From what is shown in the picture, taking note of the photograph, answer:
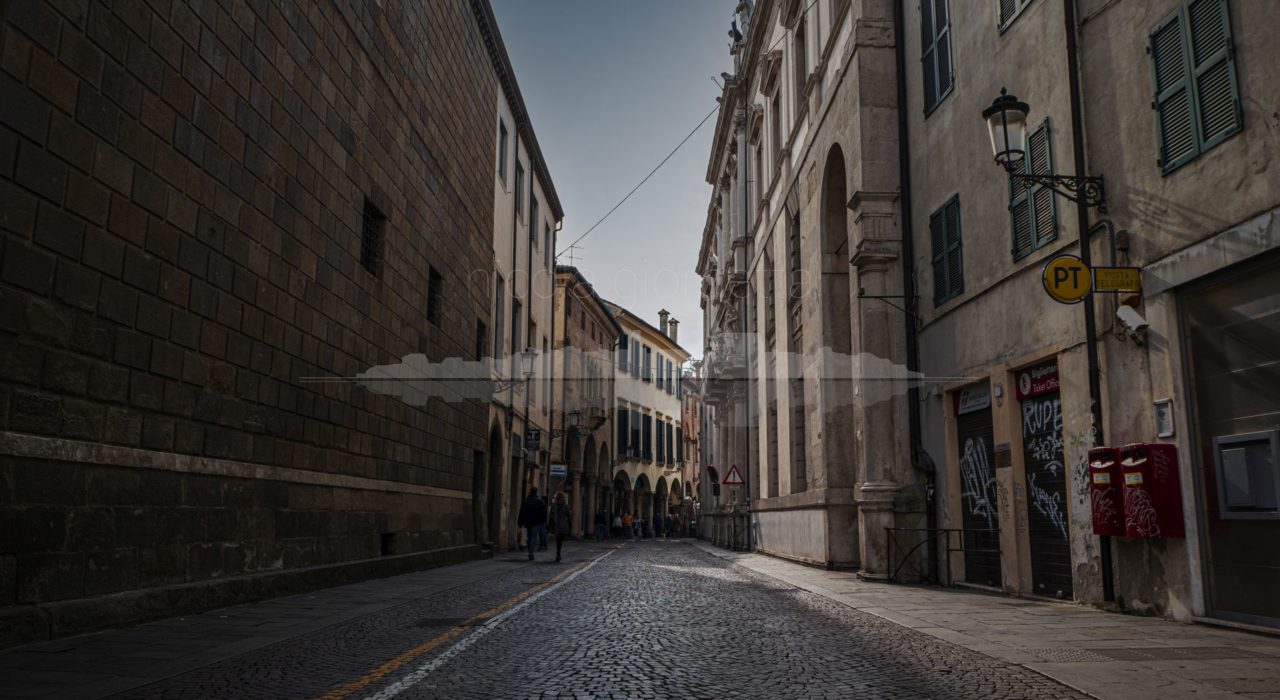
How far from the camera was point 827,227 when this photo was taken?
19078 millimetres

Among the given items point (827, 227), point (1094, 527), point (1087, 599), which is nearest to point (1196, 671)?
point (1094, 527)

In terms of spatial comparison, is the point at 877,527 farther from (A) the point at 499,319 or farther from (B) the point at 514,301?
(B) the point at 514,301

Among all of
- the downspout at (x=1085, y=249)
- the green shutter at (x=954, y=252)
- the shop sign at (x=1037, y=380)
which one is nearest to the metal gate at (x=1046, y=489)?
the shop sign at (x=1037, y=380)

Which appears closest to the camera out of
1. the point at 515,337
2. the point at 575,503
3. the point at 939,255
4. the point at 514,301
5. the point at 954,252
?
the point at 954,252

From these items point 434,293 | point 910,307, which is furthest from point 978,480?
point 434,293

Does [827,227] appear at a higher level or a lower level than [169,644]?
higher

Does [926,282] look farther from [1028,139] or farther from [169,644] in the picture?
[169,644]

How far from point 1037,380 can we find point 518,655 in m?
6.96

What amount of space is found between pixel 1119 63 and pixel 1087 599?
5108 millimetres

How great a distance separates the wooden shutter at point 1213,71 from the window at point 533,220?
81.5 ft

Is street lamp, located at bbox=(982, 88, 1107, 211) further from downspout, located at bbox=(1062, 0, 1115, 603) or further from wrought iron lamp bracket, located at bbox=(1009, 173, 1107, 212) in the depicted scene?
downspout, located at bbox=(1062, 0, 1115, 603)

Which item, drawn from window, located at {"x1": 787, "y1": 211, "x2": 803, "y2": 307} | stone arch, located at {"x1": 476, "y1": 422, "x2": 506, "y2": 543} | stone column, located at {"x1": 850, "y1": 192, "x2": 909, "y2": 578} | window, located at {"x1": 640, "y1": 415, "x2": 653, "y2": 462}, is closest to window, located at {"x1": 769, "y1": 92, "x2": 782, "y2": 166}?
window, located at {"x1": 787, "y1": 211, "x2": 803, "y2": 307}

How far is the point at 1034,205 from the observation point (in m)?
10.8

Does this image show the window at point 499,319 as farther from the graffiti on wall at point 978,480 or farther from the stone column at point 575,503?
the stone column at point 575,503
